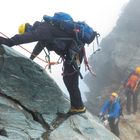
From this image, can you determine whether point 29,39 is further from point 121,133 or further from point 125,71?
point 125,71

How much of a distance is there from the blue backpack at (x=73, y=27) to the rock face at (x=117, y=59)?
18.9 meters

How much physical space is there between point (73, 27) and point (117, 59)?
24877 mm

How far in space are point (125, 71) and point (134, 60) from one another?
5.20 feet

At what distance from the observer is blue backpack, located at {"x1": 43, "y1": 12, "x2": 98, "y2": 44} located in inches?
397

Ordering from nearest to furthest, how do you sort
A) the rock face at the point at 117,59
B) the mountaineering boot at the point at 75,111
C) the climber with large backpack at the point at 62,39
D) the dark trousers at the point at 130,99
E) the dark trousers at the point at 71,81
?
1. the climber with large backpack at the point at 62,39
2. the dark trousers at the point at 71,81
3. the mountaineering boot at the point at 75,111
4. the dark trousers at the point at 130,99
5. the rock face at the point at 117,59

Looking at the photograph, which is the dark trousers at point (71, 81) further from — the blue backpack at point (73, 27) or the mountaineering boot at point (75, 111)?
the blue backpack at point (73, 27)

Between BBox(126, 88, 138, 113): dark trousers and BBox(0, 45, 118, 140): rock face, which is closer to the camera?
BBox(0, 45, 118, 140): rock face

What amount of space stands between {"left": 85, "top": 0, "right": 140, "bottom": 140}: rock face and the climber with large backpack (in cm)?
1824

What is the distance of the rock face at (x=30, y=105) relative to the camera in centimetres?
902

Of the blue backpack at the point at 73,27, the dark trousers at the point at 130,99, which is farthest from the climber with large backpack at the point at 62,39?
the dark trousers at the point at 130,99

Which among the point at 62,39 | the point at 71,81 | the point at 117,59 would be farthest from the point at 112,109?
the point at 117,59

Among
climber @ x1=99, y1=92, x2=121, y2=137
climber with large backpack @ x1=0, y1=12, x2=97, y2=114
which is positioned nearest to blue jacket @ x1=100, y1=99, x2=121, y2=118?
climber @ x1=99, y1=92, x2=121, y2=137

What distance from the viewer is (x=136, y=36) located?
37094 mm

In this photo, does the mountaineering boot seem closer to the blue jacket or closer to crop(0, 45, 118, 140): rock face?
crop(0, 45, 118, 140): rock face
